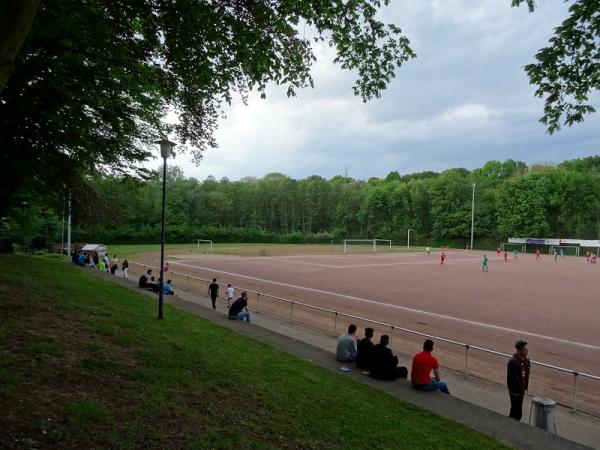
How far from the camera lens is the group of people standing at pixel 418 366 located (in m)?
8.02

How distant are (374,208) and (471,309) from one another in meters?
93.0

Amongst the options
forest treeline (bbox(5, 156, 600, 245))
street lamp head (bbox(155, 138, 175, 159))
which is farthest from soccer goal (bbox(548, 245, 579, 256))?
street lamp head (bbox(155, 138, 175, 159))

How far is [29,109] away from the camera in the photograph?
43.5ft

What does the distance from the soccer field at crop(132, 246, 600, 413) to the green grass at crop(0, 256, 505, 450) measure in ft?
20.0

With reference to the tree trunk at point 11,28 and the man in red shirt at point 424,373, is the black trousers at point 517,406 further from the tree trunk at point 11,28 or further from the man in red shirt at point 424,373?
the tree trunk at point 11,28

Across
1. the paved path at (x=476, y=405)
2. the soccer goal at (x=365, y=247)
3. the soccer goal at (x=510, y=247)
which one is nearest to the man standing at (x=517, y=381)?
the paved path at (x=476, y=405)

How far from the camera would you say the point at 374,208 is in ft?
370

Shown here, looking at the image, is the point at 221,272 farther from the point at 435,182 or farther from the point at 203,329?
the point at 435,182

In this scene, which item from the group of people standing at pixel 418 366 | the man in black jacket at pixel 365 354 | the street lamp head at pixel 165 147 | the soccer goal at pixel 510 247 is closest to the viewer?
the group of people standing at pixel 418 366

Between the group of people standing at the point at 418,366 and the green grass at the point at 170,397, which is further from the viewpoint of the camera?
the group of people standing at the point at 418,366

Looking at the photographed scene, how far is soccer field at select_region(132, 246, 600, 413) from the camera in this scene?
41.1 feet

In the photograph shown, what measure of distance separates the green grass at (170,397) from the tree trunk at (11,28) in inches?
131

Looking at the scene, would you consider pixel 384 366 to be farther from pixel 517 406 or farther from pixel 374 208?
pixel 374 208

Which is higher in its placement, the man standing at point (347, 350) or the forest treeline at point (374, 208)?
the forest treeline at point (374, 208)
